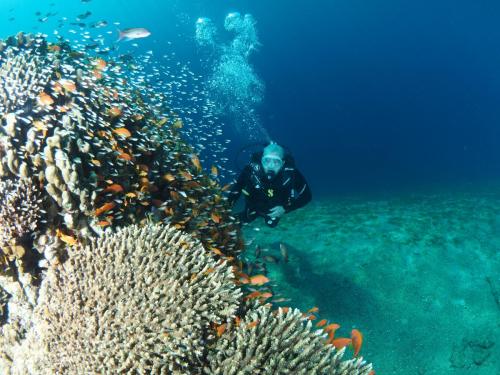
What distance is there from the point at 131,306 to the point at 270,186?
17.2 ft

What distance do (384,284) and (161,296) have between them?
5528mm

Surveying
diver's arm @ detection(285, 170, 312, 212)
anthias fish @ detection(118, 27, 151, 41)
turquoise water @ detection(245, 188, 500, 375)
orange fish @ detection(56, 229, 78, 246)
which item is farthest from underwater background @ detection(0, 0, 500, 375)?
orange fish @ detection(56, 229, 78, 246)

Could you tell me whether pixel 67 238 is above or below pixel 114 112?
below

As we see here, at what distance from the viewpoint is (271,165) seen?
24.6 ft

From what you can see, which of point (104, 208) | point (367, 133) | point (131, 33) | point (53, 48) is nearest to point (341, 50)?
point (367, 133)

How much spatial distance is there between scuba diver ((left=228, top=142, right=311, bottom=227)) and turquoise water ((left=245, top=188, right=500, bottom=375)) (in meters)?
1.05

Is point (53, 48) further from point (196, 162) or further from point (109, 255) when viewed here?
point (109, 255)

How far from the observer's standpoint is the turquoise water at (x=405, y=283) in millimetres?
5715

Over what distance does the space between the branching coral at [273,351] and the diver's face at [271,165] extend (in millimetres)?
4548

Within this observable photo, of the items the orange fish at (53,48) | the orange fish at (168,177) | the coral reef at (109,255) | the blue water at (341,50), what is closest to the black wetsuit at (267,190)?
the coral reef at (109,255)

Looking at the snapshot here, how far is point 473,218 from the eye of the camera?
10.4m

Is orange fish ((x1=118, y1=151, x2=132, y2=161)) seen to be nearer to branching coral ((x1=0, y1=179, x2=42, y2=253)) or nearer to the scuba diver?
branching coral ((x1=0, y1=179, x2=42, y2=253))

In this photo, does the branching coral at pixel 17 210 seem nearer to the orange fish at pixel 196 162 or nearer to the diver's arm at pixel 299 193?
the orange fish at pixel 196 162

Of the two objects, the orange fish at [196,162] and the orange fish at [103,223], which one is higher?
the orange fish at [196,162]
